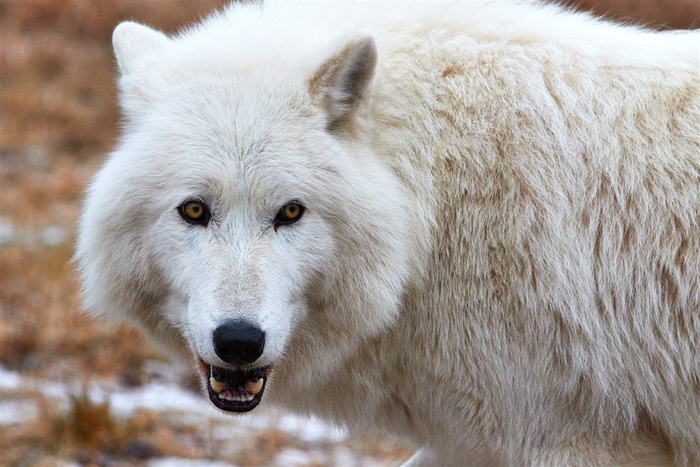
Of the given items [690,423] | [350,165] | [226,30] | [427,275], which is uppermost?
[226,30]

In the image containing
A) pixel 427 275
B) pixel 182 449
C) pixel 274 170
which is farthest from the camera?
pixel 182 449

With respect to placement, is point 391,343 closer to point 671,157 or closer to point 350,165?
point 350,165

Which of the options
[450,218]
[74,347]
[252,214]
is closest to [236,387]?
[252,214]

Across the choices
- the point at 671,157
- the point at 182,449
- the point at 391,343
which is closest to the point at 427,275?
the point at 391,343

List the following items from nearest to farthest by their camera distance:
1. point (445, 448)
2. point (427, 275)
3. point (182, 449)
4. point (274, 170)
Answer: point (274, 170) → point (427, 275) → point (445, 448) → point (182, 449)

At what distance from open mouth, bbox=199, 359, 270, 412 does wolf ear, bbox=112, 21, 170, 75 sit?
1.30 meters

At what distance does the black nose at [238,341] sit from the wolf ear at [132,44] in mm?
1246

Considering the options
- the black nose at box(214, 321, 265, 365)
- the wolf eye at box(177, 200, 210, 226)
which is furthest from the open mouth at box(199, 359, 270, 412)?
the wolf eye at box(177, 200, 210, 226)

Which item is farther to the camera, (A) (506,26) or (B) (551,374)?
(A) (506,26)

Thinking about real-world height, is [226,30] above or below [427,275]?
above

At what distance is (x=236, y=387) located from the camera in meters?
3.29

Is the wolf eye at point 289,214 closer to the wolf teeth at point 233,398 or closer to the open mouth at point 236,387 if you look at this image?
the open mouth at point 236,387

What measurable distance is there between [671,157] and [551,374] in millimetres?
928

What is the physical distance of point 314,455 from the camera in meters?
5.95
